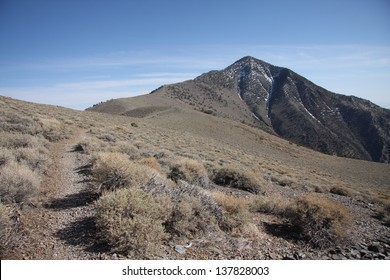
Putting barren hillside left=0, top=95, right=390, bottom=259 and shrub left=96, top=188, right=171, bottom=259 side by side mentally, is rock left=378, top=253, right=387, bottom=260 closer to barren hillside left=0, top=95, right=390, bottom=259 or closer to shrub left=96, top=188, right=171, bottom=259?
barren hillside left=0, top=95, right=390, bottom=259

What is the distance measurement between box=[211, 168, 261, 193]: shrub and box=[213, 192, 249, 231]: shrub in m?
4.98

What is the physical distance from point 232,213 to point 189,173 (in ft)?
13.6

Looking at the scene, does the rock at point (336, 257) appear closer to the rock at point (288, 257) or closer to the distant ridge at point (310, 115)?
the rock at point (288, 257)

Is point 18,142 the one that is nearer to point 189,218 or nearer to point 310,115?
point 189,218

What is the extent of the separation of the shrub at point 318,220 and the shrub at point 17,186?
7.37 metres

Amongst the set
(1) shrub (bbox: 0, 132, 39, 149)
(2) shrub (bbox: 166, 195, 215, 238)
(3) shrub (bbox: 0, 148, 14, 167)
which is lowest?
(2) shrub (bbox: 166, 195, 215, 238)

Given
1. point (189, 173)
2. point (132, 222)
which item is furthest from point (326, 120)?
point (132, 222)

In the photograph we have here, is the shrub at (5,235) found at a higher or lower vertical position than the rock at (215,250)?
higher

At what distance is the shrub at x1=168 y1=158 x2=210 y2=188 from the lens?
38.5 ft

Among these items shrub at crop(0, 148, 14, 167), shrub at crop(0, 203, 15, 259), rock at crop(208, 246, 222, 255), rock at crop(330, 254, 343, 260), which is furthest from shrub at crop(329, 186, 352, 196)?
shrub at crop(0, 203, 15, 259)

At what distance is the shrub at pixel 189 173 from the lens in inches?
462

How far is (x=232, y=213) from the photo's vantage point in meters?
8.04

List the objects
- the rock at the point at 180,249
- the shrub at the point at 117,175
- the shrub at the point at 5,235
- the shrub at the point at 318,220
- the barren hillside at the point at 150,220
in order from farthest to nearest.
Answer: the shrub at the point at 117,175
the shrub at the point at 318,220
the rock at the point at 180,249
the barren hillside at the point at 150,220
the shrub at the point at 5,235

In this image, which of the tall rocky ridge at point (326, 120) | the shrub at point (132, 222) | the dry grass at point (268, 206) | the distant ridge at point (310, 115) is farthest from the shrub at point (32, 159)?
the tall rocky ridge at point (326, 120)
